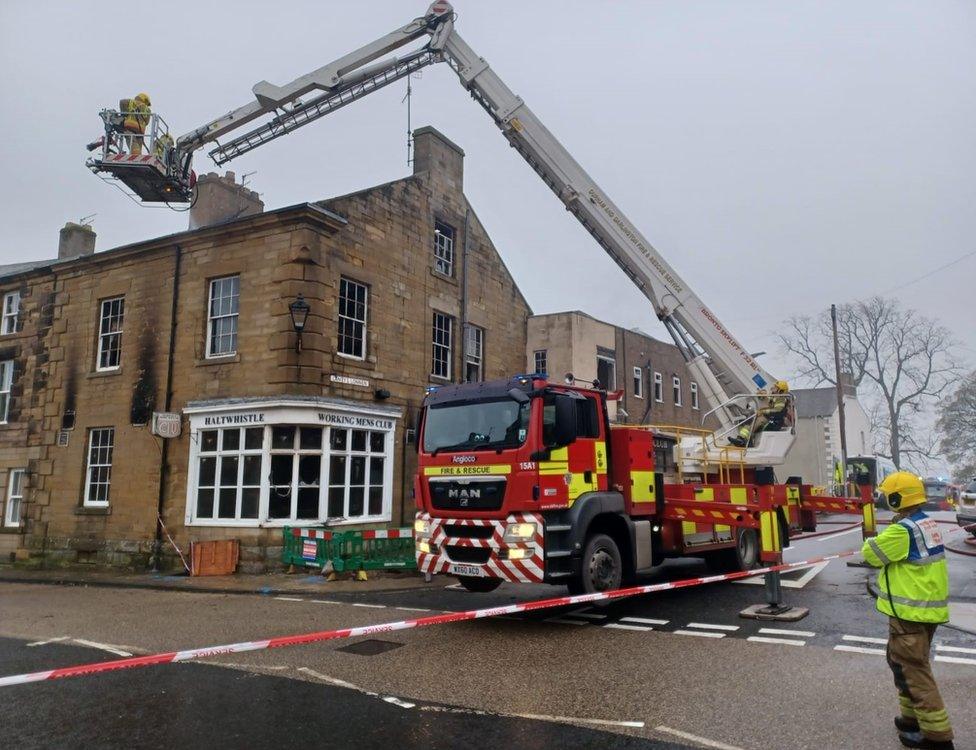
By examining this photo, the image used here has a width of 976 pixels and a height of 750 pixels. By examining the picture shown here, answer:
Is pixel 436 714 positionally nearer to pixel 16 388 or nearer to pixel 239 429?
pixel 239 429

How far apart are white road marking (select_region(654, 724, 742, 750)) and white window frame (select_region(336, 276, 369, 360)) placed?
11.8 metres

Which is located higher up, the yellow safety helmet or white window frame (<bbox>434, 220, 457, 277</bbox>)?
white window frame (<bbox>434, 220, 457, 277</bbox>)

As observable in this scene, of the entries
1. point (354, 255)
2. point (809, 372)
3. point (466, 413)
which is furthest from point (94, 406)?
point (809, 372)

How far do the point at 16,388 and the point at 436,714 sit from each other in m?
19.0

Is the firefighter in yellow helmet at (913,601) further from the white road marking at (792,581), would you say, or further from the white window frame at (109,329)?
the white window frame at (109,329)

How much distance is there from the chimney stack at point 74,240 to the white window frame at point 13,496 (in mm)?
7541

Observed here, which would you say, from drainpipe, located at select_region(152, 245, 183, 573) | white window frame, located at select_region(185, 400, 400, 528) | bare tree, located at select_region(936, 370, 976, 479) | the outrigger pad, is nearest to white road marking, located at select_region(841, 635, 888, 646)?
the outrigger pad

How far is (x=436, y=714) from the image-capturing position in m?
5.21

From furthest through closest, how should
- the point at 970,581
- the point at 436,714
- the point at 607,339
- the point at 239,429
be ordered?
the point at 607,339
the point at 239,429
the point at 970,581
the point at 436,714

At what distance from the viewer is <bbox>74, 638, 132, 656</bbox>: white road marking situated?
7344mm

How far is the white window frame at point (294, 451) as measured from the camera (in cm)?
1431

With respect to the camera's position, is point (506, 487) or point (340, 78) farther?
point (340, 78)

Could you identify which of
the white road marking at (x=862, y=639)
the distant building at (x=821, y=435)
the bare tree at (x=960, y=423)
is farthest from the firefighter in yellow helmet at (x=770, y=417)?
the bare tree at (x=960, y=423)

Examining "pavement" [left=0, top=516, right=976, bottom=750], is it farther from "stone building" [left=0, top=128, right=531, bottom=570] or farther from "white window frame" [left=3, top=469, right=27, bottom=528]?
"white window frame" [left=3, top=469, right=27, bottom=528]
